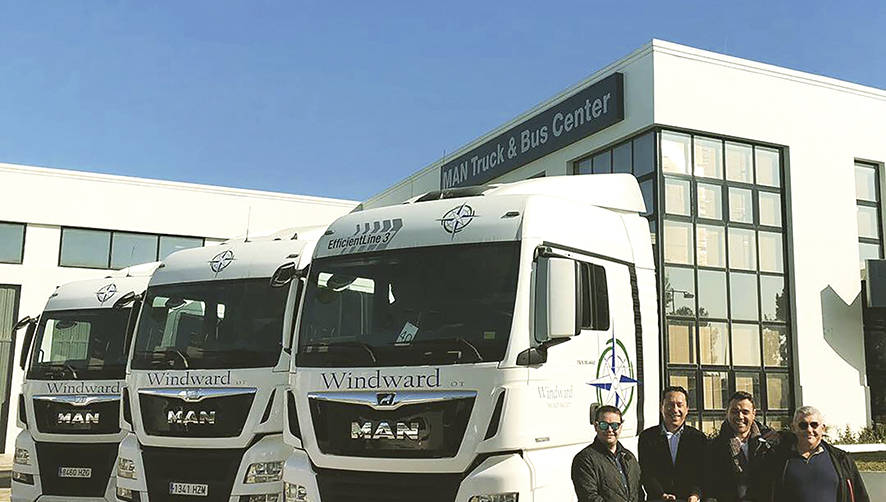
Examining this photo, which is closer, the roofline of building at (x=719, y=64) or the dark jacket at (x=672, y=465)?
the dark jacket at (x=672, y=465)

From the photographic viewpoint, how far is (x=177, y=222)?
82.1 feet

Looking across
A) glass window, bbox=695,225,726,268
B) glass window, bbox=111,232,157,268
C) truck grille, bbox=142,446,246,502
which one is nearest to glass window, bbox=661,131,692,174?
glass window, bbox=695,225,726,268

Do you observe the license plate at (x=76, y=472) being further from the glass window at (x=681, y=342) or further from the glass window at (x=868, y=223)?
the glass window at (x=868, y=223)

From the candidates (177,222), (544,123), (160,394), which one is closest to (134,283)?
(160,394)

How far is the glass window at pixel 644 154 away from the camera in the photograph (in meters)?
15.3

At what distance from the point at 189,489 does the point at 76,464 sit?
2.83 m

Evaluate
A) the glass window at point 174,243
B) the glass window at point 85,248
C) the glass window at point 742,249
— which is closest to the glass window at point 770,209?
the glass window at point 742,249

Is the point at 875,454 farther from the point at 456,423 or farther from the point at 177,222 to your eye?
the point at 177,222

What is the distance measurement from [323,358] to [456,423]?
124cm

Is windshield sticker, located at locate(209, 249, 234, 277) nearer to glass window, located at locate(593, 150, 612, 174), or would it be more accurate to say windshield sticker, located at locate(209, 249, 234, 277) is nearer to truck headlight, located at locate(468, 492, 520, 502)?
truck headlight, located at locate(468, 492, 520, 502)

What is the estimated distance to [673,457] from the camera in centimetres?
635

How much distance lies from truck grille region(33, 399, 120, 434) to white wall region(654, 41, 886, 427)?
32.6 ft

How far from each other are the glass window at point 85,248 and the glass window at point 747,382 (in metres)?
16.9

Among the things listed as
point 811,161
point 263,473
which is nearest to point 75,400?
point 263,473
